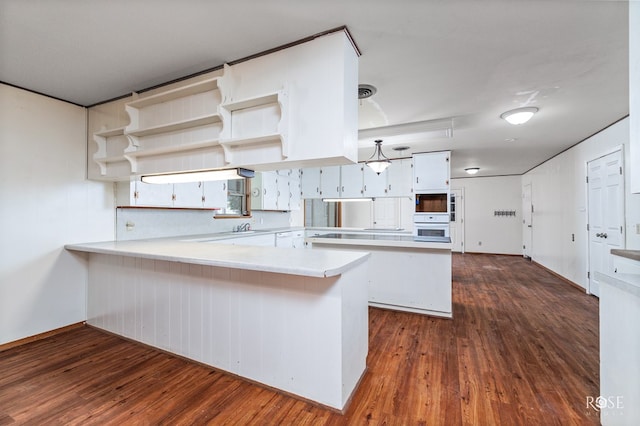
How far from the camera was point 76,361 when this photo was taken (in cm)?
237

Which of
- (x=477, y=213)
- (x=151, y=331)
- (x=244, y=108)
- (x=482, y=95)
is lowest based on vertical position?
(x=151, y=331)

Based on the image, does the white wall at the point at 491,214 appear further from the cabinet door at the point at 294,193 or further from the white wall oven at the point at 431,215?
the cabinet door at the point at 294,193

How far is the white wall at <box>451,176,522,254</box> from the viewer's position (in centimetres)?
820

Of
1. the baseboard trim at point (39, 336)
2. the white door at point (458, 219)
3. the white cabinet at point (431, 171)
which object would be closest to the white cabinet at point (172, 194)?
the baseboard trim at point (39, 336)

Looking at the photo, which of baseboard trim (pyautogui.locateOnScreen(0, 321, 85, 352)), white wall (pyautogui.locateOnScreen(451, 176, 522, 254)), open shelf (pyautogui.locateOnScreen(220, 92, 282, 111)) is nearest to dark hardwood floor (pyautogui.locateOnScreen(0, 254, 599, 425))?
baseboard trim (pyautogui.locateOnScreen(0, 321, 85, 352))

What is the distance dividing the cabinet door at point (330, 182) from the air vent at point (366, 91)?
3269 mm

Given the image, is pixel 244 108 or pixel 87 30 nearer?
pixel 87 30

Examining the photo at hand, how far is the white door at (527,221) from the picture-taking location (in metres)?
7.29

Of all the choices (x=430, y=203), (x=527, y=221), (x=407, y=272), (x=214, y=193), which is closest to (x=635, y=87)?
(x=407, y=272)

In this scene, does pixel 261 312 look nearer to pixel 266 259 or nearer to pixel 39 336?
pixel 266 259

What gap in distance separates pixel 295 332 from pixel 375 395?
0.70 meters

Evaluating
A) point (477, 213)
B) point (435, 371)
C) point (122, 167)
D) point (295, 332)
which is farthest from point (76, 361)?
point (477, 213)

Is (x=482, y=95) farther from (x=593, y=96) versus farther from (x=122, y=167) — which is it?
(x=122, y=167)

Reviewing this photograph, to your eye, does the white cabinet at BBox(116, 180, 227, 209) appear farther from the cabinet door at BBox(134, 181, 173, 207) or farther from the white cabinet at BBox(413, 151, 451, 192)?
the white cabinet at BBox(413, 151, 451, 192)
